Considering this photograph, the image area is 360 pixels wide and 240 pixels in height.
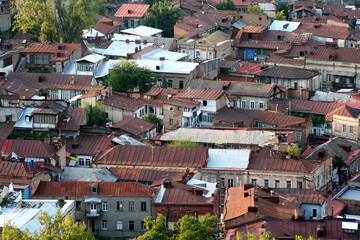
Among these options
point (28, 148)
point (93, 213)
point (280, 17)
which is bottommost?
point (280, 17)

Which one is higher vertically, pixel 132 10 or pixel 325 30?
pixel 132 10

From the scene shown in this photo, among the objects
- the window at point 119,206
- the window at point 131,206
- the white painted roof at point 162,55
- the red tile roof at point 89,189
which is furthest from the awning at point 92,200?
the white painted roof at point 162,55

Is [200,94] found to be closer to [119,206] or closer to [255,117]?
[255,117]

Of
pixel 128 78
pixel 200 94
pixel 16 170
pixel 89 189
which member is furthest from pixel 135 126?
pixel 89 189

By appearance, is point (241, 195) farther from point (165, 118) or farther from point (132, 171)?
point (165, 118)

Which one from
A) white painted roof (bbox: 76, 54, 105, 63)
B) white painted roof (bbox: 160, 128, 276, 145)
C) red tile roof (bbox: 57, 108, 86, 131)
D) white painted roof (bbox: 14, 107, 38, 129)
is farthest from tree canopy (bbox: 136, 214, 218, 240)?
white painted roof (bbox: 76, 54, 105, 63)

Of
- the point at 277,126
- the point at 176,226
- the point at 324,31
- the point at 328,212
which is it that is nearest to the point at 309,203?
the point at 328,212
